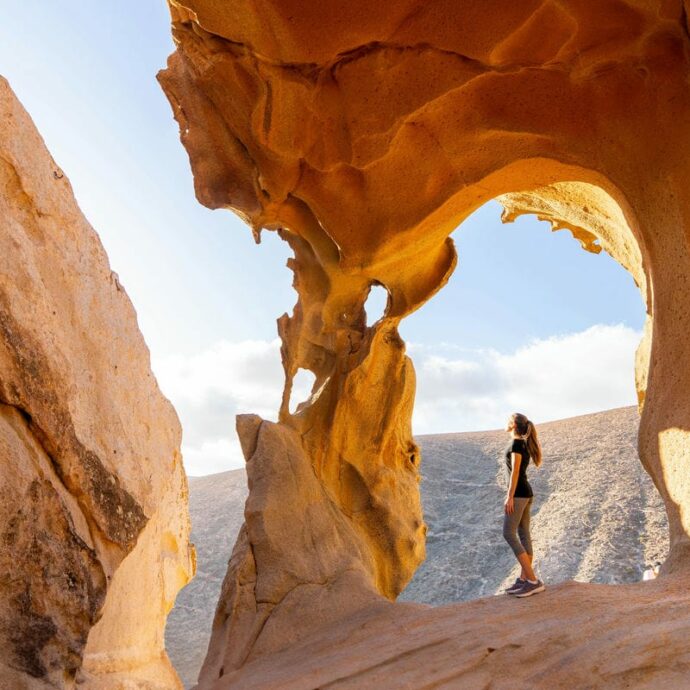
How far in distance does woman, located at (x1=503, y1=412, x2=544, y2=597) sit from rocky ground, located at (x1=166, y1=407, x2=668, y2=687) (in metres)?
7.58

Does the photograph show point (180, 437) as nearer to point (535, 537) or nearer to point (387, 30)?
point (387, 30)

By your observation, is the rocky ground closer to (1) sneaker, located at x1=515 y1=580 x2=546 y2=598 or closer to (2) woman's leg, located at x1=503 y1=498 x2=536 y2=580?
(2) woman's leg, located at x1=503 y1=498 x2=536 y2=580

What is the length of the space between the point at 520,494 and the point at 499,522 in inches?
416

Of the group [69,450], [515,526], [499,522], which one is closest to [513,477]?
[515,526]

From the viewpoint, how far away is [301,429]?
6441 mm

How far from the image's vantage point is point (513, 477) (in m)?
4.34

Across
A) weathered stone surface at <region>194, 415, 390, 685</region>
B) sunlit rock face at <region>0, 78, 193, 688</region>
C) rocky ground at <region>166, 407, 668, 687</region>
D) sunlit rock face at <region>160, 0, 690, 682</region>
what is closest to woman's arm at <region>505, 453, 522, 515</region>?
sunlit rock face at <region>160, 0, 690, 682</region>

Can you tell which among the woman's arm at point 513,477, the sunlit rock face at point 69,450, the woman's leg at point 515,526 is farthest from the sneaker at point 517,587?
the sunlit rock face at point 69,450

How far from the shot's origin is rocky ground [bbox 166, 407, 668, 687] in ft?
→ 39.8

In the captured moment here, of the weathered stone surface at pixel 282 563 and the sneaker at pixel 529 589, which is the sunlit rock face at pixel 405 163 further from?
the sneaker at pixel 529 589

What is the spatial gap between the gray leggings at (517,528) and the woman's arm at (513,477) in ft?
0.10

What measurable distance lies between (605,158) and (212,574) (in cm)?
1300

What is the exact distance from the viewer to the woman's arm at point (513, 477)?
4.30 m

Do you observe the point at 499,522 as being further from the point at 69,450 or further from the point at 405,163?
the point at 69,450
